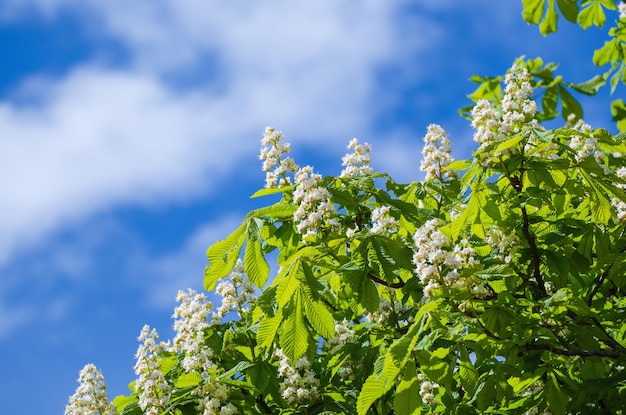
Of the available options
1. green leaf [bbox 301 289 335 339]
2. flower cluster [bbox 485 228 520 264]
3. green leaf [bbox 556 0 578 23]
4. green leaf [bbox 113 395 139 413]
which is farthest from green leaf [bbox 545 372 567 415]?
green leaf [bbox 556 0 578 23]

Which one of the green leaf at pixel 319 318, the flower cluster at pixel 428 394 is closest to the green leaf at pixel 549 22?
the flower cluster at pixel 428 394

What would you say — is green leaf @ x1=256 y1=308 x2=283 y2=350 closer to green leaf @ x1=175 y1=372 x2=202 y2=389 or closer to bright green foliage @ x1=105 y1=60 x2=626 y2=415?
bright green foliage @ x1=105 y1=60 x2=626 y2=415

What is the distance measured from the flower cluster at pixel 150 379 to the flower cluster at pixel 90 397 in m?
0.57

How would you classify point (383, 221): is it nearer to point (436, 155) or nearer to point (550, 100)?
point (436, 155)

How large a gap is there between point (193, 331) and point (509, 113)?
255 cm

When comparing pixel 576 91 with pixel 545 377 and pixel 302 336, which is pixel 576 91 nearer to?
pixel 545 377

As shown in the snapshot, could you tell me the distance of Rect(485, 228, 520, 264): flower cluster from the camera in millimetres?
4176

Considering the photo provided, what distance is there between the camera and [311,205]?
4.20m

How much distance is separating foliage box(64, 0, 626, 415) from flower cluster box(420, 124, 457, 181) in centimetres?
1

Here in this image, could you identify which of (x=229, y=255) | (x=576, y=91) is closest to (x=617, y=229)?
(x=229, y=255)

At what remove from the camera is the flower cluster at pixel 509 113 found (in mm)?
4293

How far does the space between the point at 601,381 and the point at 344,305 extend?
174 cm

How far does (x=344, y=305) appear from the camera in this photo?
491 centimetres

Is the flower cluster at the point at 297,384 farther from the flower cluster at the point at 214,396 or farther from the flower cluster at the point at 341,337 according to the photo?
the flower cluster at the point at 214,396
